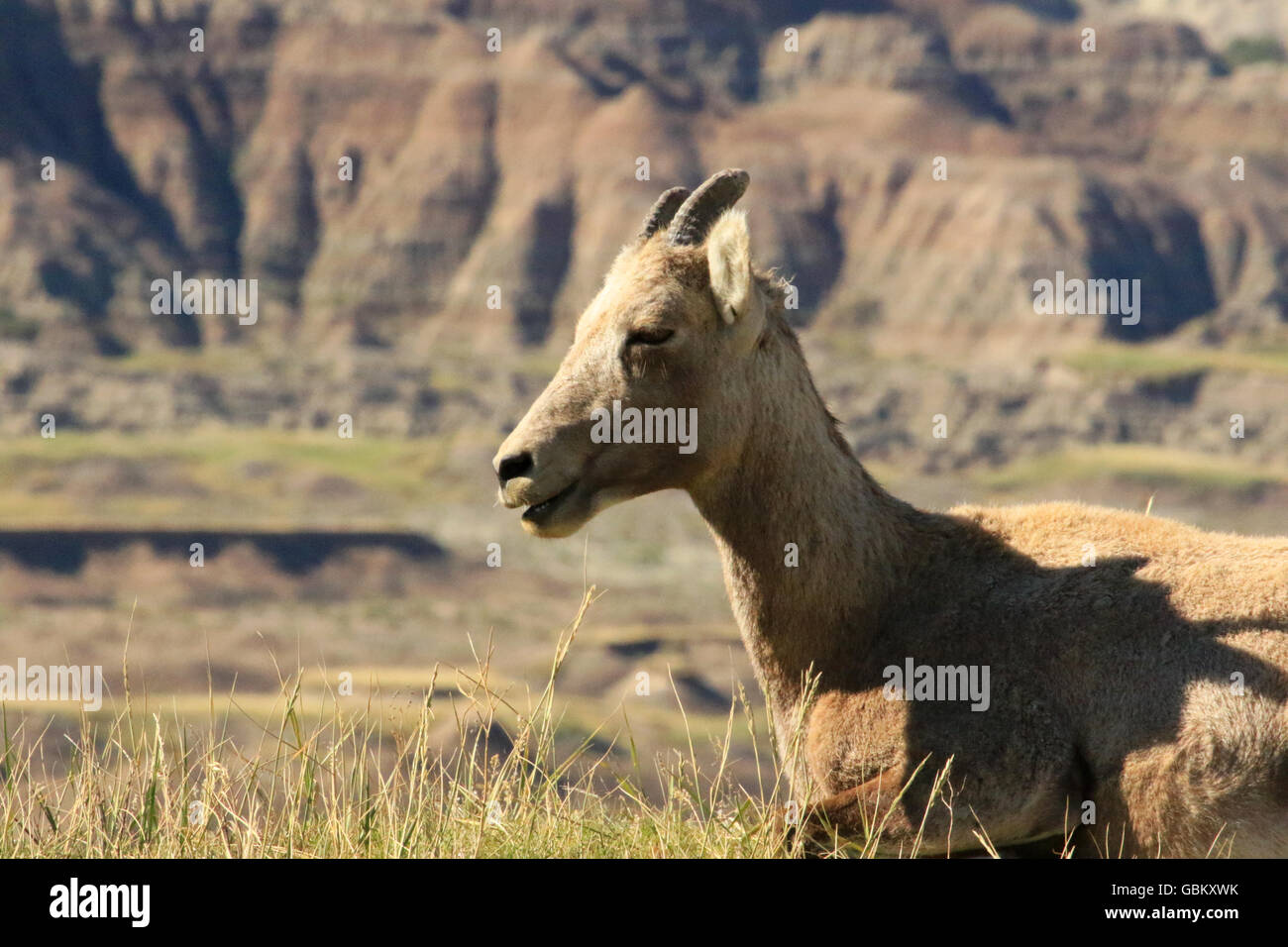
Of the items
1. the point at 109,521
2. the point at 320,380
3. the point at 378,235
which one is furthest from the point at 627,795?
the point at 378,235

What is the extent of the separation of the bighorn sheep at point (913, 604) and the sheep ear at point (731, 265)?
13mm

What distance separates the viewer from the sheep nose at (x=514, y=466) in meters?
8.85

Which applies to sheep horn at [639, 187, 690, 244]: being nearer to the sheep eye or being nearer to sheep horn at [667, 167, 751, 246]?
sheep horn at [667, 167, 751, 246]

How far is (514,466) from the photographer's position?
29.1 ft

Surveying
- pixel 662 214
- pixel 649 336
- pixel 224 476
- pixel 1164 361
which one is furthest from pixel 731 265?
pixel 1164 361

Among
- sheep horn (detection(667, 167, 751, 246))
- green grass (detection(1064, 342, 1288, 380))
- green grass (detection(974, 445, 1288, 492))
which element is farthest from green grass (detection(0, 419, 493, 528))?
sheep horn (detection(667, 167, 751, 246))

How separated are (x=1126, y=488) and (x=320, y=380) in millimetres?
76866

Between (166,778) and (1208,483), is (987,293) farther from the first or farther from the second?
(166,778)

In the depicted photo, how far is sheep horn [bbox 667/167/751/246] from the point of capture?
9.69m

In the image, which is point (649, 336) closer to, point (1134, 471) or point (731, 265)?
point (731, 265)

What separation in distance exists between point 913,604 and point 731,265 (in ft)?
6.54

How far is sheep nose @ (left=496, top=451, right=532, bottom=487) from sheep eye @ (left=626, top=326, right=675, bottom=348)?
824 millimetres

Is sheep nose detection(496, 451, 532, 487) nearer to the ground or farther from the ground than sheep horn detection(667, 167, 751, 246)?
nearer to the ground
